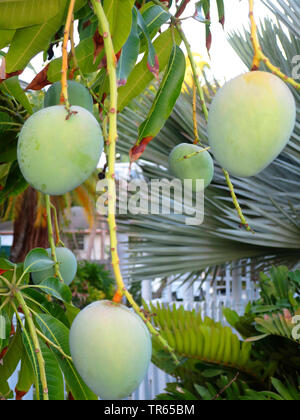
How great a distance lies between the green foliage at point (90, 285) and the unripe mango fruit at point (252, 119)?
15.2 ft

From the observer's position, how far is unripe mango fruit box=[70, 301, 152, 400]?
299 millimetres

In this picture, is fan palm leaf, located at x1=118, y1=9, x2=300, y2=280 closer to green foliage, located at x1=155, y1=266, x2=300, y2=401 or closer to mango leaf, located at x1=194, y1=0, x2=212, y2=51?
green foliage, located at x1=155, y1=266, x2=300, y2=401

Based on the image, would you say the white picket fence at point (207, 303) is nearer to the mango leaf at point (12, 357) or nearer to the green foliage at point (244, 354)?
the green foliage at point (244, 354)

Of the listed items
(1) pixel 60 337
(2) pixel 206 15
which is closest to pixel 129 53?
(2) pixel 206 15

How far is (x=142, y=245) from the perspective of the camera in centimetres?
289

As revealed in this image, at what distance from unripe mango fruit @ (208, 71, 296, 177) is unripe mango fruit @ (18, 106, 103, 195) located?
94 mm

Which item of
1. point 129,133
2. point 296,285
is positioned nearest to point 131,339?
point 296,285

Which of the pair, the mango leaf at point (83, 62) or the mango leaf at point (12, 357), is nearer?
the mango leaf at point (83, 62)

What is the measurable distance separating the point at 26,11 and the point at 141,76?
7.2 inches

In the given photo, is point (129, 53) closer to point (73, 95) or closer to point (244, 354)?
point (73, 95)

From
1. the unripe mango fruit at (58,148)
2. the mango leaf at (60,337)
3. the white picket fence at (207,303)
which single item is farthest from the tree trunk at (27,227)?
the unripe mango fruit at (58,148)

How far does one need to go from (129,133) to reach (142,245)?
0.75 metres

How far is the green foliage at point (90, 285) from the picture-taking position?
512 centimetres
